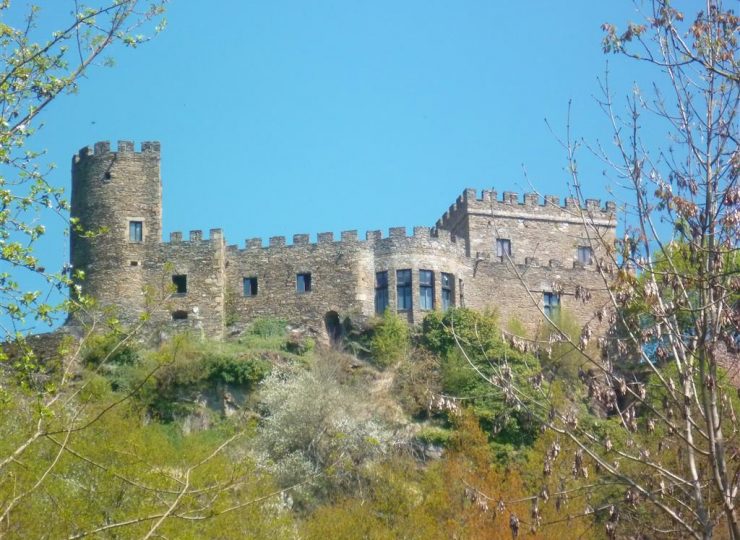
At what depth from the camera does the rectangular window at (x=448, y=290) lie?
42688 millimetres

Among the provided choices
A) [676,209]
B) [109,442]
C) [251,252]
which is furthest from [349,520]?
[676,209]

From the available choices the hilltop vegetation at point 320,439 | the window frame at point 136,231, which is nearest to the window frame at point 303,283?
the hilltop vegetation at point 320,439

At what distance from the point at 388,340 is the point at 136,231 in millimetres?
9949

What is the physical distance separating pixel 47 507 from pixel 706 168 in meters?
15.2

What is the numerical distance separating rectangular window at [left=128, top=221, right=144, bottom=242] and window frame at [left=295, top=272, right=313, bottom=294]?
18.4 feet

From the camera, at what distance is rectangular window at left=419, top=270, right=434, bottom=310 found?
139 ft

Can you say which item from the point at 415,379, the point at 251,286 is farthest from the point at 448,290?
the point at 251,286

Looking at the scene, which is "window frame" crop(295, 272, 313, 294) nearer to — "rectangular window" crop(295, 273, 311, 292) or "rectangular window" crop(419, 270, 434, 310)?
"rectangular window" crop(295, 273, 311, 292)

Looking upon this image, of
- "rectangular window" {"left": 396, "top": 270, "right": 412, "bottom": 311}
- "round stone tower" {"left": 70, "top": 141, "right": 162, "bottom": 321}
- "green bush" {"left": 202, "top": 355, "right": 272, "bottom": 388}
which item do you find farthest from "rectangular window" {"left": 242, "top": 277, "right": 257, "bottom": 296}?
"rectangular window" {"left": 396, "top": 270, "right": 412, "bottom": 311}

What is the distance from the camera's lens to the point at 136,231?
144 feet

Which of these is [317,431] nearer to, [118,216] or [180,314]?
[180,314]

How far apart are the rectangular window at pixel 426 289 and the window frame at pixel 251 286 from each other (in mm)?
5613

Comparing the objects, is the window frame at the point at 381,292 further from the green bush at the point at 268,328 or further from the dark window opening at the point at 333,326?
the green bush at the point at 268,328

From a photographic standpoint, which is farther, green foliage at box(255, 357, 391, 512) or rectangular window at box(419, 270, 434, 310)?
rectangular window at box(419, 270, 434, 310)
